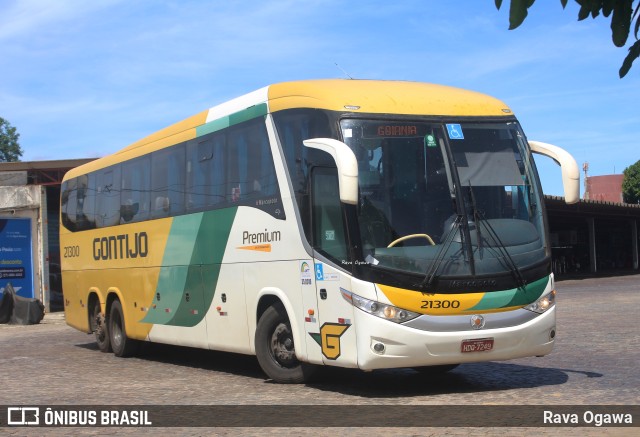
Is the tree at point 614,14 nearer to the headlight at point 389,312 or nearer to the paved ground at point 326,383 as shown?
the paved ground at point 326,383

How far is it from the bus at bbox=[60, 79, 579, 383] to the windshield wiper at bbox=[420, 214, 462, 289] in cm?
1

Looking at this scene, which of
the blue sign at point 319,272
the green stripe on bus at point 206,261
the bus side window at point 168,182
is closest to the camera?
the blue sign at point 319,272

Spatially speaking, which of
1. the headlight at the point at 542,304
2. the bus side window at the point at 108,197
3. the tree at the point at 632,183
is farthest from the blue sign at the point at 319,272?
the tree at the point at 632,183

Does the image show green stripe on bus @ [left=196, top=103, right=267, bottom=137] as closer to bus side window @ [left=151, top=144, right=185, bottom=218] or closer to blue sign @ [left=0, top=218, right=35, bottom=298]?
bus side window @ [left=151, top=144, right=185, bottom=218]

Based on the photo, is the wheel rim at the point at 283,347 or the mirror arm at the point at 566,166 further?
the wheel rim at the point at 283,347

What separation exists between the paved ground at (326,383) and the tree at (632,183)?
81283 mm

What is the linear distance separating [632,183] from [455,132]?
3569 inches

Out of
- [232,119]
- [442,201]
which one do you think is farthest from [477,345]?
[232,119]

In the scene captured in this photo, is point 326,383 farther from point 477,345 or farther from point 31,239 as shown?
point 31,239

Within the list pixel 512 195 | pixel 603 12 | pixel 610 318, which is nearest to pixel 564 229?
pixel 610 318

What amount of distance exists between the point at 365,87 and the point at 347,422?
4.25 meters

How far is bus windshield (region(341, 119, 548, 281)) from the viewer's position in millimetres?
10000

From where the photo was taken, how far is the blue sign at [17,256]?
1292 inches

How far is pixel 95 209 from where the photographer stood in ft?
61.0
